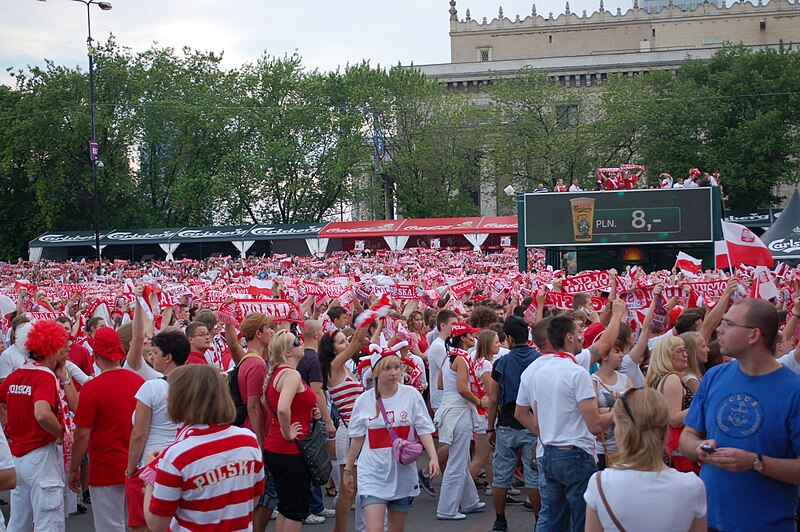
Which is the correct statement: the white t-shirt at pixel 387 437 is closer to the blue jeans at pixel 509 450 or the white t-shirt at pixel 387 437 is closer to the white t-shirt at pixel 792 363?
the blue jeans at pixel 509 450

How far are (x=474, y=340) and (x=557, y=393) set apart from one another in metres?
3.23

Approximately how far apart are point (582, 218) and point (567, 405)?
19.1 metres

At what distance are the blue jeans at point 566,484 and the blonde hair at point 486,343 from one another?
8.04 ft

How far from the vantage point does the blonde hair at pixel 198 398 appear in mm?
4273

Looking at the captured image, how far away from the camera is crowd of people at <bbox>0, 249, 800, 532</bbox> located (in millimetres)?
4047

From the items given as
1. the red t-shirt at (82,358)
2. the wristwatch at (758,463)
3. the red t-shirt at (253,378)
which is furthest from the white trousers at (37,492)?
the wristwatch at (758,463)

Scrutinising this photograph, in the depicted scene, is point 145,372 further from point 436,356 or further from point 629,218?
point 629,218

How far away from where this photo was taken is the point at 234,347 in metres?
7.69

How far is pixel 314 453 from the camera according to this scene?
6543 millimetres

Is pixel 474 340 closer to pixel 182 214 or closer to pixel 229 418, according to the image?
pixel 229 418

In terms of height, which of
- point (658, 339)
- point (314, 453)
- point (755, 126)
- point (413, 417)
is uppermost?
point (755, 126)

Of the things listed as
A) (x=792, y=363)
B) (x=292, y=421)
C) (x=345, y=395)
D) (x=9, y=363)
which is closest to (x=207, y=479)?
(x=292, y=421)

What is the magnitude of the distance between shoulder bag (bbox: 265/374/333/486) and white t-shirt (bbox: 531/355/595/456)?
157cm

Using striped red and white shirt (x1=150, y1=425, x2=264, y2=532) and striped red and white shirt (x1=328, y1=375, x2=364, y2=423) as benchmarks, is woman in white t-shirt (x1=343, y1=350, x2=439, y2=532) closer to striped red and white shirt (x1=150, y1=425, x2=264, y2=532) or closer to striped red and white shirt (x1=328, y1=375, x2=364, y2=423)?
striped red and white shirt (x1=328, y1=375, x2=364, y2=423)
